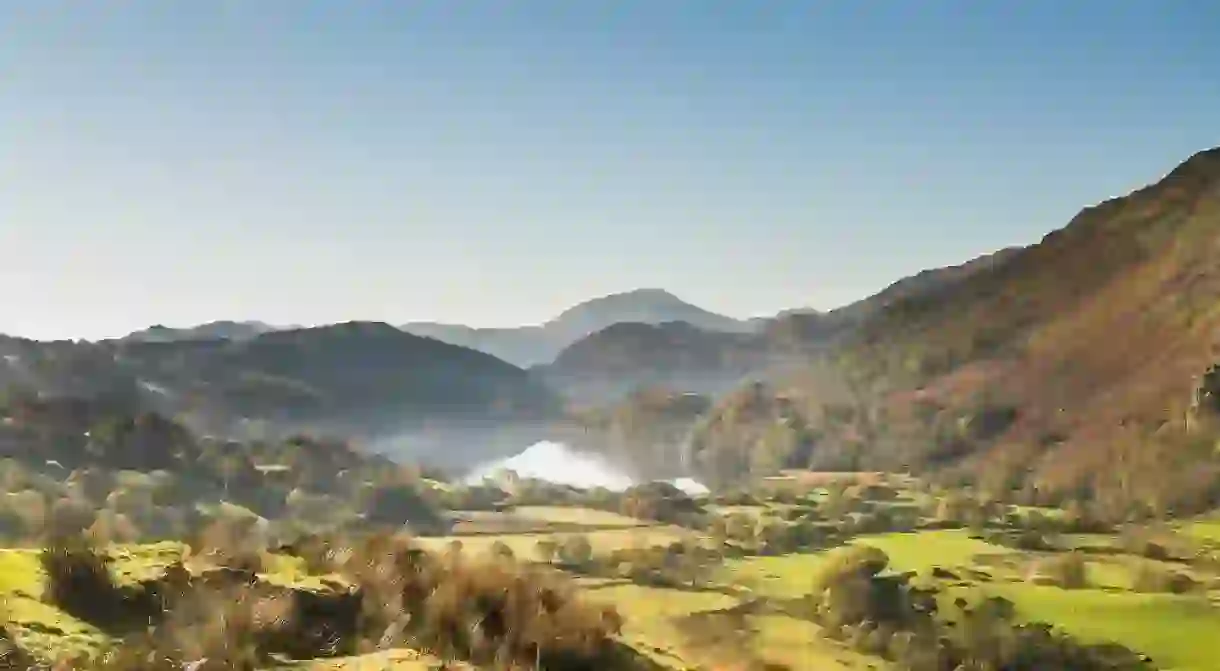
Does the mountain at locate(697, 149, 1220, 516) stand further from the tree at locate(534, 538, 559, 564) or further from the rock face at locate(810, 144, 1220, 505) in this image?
the tree at locate(534, 538, 559, 564)

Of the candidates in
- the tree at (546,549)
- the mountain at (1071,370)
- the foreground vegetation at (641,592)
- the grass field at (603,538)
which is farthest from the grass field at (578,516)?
the mountain at (1071,370)

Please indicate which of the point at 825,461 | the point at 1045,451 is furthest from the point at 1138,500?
the point at 825,461

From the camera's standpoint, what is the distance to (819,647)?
23.6m

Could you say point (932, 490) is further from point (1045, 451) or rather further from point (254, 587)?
point (254, 587)

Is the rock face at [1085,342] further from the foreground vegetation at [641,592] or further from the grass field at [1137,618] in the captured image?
the grass field at [1137,618]

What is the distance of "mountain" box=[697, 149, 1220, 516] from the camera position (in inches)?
3524

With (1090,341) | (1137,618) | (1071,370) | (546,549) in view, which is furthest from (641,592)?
(1090,341)

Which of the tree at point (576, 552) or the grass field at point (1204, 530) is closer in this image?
the tree at point (576, 552)

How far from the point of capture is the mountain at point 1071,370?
294 ft

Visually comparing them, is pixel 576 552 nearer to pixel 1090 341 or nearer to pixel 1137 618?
pixel 1137 618

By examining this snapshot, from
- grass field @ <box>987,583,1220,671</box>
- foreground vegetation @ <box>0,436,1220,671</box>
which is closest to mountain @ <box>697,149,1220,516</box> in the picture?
foreground vegetation @ <box>0,436,1220,671</box>

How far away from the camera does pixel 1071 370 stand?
12569 cm

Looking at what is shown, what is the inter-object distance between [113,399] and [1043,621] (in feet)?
320

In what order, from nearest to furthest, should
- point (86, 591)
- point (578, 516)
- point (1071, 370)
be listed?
1. point (86, 591)
2. point (578, 516)
3. point (1071, 370)
